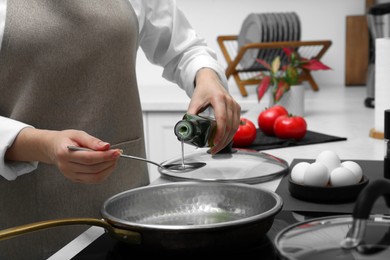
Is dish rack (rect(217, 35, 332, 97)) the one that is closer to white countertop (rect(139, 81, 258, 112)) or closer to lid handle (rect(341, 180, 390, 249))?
white countertop (rect(139, 81, 258, 112))

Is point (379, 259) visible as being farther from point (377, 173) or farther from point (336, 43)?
point (336, 43)

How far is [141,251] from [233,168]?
17.9 inches

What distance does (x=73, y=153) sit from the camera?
0.75 meters

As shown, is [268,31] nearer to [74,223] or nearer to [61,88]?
[61,88]

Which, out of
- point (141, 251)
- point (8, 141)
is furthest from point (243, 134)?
point (141, 251)

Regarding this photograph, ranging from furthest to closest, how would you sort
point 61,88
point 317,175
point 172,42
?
point 172,42 → point 61,88 → point 317,175

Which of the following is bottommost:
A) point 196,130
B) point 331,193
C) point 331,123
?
point 331,123

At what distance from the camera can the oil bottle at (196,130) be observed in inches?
33.8

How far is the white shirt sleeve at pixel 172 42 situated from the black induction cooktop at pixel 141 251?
1.81 feet

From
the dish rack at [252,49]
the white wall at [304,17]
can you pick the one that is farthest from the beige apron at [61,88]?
the white wall at [304,17]

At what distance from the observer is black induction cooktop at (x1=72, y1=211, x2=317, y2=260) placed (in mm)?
653

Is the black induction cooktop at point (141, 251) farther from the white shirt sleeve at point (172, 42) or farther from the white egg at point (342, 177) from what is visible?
the white shirt sleeve at point (172, 42)

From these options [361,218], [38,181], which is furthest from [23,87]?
[361,218]

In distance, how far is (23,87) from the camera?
104cm
